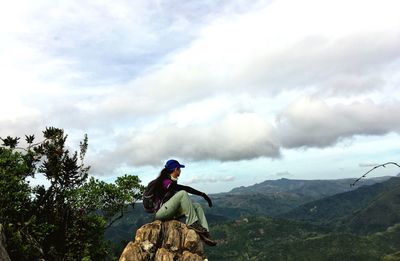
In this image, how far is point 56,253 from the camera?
28594 millimetres

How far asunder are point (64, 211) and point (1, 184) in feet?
17.7

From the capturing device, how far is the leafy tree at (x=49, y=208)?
2692 cm

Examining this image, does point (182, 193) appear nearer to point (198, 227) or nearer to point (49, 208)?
point (198, 227)

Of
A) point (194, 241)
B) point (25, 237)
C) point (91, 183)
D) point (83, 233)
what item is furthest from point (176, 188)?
point (91, 183)

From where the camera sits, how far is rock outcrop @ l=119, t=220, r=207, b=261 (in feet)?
46.8

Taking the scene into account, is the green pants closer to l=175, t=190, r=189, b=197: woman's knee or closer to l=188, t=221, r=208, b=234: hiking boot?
l=175, t=190, r=189, b=197: woman's knee

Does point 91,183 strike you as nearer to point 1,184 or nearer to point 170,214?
point 1,184

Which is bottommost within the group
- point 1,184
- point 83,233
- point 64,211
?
point 83,233

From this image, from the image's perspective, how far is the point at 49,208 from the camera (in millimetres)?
31750

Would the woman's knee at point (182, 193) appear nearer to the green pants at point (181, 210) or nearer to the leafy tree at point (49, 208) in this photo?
the green pants at point (181, 210)

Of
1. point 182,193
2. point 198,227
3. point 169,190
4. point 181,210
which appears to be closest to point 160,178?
point 169,190

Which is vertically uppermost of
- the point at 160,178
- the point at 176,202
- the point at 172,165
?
the point at 172,165

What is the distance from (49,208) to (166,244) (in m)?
20.4

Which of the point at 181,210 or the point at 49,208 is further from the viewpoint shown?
the point at 49,208
